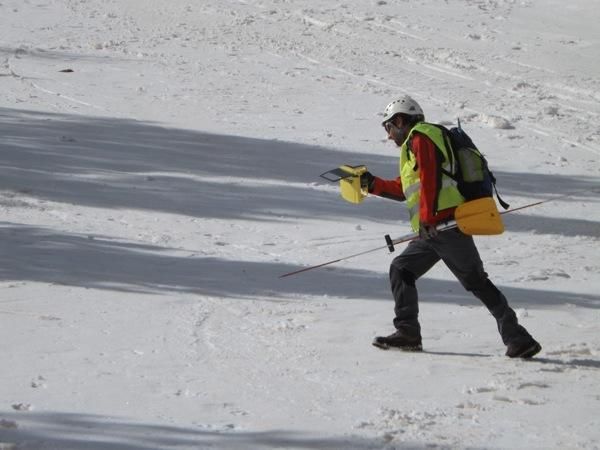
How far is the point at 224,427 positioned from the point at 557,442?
1639 mm

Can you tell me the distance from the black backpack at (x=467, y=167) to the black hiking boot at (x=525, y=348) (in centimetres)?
93

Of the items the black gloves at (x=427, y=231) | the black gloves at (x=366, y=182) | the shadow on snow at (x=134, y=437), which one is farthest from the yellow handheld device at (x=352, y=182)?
the shadow on snow at (x=134, y=437)

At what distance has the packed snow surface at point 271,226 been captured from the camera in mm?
6473

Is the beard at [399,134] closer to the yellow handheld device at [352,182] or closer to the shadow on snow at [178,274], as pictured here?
the yellow handheld device at [352,182]

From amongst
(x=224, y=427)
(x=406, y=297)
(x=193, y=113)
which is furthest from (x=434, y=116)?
(x=224, y=427)

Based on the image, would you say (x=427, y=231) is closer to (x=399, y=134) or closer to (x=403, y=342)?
(x=399, y=134)

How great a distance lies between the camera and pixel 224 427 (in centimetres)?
612

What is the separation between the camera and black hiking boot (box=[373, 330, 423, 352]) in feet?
25.8

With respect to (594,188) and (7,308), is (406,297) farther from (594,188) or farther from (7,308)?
(594,188)

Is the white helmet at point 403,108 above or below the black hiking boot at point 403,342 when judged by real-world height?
above

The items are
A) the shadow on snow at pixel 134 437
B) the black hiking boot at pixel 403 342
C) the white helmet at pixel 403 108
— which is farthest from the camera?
the black hiking boot at pixel 403 342

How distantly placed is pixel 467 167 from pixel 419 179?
11.8 inches

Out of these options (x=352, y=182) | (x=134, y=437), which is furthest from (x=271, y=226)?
(x=134, y=437)

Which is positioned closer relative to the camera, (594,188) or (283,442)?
(283,442)
